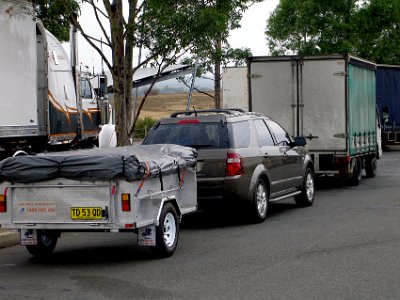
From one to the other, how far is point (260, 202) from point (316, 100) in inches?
234

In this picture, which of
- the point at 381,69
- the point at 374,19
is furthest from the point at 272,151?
the point at 374,19

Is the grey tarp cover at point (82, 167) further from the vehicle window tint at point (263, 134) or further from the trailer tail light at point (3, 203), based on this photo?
the vehicle window tint at point (263, 134)

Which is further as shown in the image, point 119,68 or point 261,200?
point 119,68

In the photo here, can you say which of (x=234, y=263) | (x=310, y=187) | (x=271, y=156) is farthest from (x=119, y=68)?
(x=234, y=263)

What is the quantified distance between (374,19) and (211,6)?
29381 millimetres

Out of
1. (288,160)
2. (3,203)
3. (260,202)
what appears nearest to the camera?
(3,203)

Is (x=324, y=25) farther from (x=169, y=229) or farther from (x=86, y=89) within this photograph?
(x=169, y=229)

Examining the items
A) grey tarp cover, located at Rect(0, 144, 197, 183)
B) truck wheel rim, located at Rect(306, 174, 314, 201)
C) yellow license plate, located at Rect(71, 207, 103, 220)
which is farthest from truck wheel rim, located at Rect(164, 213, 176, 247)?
truck wheel rim, located at Rect(306, 174, 314, 201)

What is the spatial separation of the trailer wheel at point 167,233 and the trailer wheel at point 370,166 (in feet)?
41.7

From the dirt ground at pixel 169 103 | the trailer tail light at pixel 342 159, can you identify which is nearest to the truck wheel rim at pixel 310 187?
the trailer tail light at pixel 342 159

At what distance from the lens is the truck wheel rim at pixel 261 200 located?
1278 centimetres

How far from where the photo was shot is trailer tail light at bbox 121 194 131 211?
8.95 metres

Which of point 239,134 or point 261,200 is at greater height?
point 239,134

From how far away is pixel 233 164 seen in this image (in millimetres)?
12219
